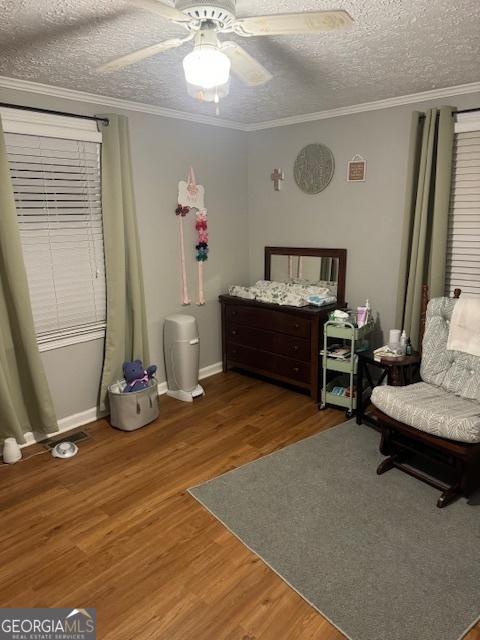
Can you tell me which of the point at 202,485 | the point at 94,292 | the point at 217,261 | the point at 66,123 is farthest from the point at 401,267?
the point at 66,123

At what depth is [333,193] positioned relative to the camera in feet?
12.5

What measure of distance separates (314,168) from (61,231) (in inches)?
84.5

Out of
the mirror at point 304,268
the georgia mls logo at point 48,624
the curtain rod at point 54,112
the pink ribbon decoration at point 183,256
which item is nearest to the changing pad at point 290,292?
the mirror at point 304,268

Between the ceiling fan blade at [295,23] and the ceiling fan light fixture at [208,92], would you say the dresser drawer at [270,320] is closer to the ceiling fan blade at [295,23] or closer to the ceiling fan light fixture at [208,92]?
the ceiling fan light fixture at [208,92]

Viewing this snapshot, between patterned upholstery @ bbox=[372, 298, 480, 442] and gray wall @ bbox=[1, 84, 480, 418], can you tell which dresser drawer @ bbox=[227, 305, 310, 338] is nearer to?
gray wall @ bbox=[1, 84, 480, 418]

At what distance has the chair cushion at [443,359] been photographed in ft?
9.00

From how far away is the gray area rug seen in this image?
176 cm

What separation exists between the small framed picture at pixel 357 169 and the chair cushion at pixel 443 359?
125cm

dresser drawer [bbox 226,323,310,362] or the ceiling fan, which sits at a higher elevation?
the ceiling fan

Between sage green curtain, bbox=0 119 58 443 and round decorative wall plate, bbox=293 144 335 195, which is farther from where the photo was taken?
round decorative wall plate, bbox=293 144 335 195

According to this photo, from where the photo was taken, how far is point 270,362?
155 inches

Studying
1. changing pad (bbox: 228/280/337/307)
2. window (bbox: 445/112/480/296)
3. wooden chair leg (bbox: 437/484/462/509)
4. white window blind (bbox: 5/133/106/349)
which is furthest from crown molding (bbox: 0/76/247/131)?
wooden chair leg (bbox: 437/484/462/509)

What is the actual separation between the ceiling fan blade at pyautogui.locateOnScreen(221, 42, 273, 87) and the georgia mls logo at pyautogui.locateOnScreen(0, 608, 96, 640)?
2.28m

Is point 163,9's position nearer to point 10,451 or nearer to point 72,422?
point 10,451
